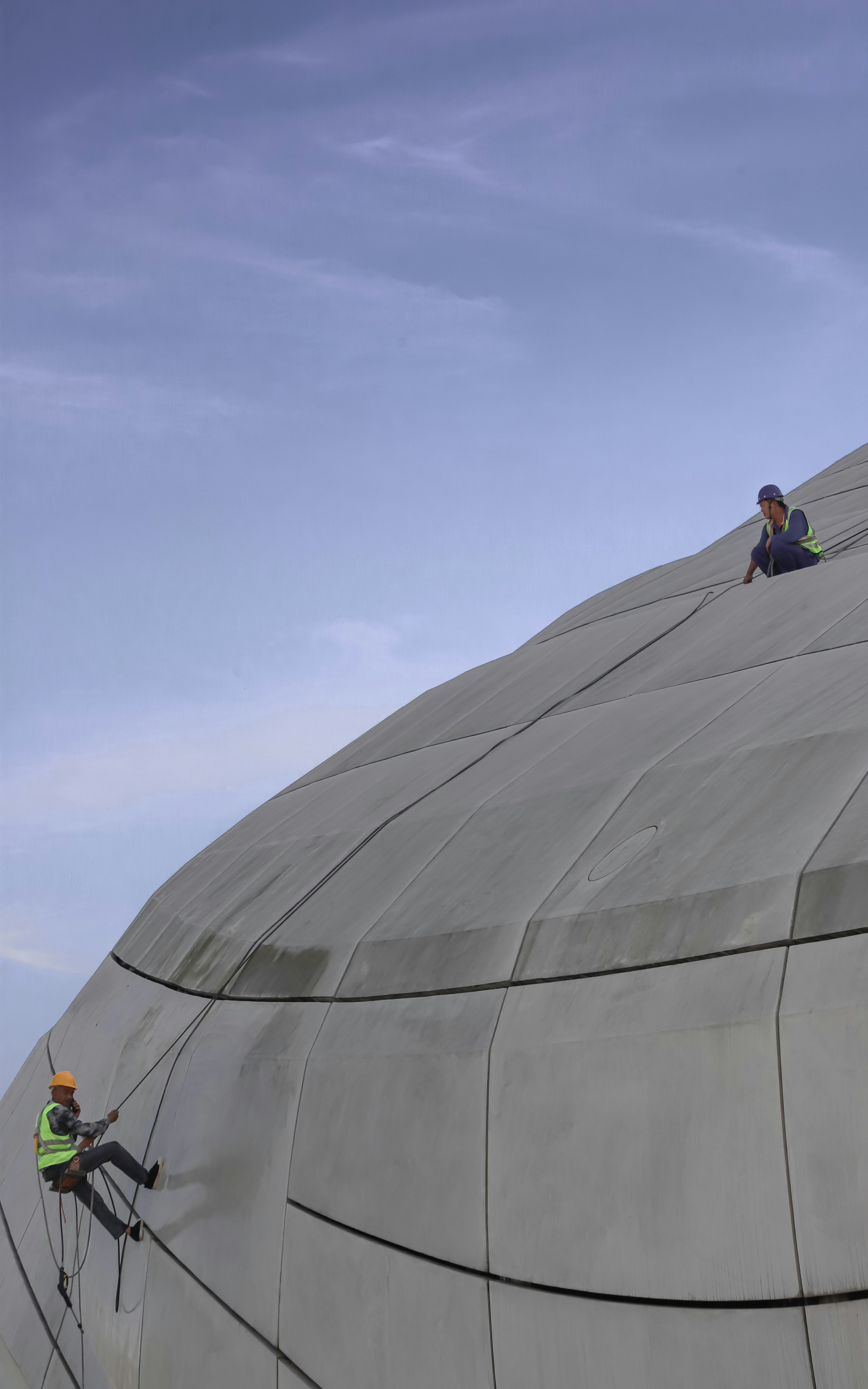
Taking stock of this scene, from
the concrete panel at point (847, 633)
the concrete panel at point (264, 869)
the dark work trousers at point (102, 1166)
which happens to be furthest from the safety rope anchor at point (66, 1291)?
the concrete panel at point (847, 633)

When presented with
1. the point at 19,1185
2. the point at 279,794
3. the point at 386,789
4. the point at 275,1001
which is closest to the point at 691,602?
the point at 386,789

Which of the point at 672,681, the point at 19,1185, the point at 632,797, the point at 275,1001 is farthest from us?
the point at 19,1185

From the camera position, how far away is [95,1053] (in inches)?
537

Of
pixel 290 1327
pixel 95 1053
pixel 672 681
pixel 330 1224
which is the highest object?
pixel 672 681

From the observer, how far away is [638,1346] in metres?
5.68

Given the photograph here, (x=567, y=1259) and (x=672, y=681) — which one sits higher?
(x=672, y=681)

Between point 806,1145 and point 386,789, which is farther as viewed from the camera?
point 386,789

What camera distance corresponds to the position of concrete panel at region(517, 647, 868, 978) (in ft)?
20.9

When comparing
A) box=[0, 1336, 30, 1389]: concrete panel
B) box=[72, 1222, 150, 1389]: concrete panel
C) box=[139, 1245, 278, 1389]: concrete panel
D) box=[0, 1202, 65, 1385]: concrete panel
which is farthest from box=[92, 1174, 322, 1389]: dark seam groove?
box=[0, 1336, 30, 1389]: concrete panel

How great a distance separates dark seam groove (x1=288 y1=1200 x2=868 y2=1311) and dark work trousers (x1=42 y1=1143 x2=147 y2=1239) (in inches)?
143

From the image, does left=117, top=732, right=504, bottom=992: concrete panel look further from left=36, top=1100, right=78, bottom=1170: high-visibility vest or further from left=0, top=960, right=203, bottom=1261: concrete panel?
left=36, top=1100, right=78, bottom=1170: high-visibility vest

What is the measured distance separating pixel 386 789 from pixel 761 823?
723cm

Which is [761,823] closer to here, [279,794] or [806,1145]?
[806,1145]

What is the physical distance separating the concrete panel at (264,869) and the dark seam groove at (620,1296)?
408 cm
